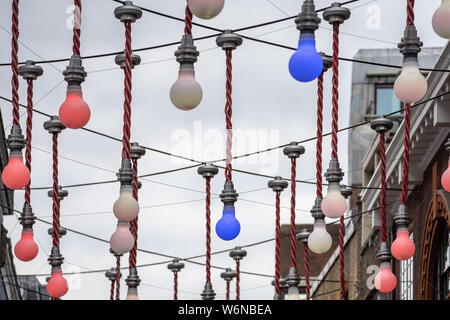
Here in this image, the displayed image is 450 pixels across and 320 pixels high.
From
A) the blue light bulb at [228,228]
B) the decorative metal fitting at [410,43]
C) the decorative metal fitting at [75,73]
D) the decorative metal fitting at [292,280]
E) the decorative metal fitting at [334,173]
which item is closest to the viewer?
the decorative metal fitting at [75,73]

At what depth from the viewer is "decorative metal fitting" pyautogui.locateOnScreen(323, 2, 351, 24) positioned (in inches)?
566

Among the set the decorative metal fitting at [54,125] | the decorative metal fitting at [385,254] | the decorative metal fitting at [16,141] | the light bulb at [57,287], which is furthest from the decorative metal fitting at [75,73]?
the decorative metal fitting at [385,254]

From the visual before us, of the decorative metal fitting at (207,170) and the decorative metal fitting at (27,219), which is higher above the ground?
the decorative metal fitting at (207,170)

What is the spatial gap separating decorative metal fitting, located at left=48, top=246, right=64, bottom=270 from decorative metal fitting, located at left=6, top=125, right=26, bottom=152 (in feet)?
5.60

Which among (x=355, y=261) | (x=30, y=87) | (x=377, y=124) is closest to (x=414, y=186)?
(x=355, y=261)

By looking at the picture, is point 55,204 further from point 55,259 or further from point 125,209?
point 125,209

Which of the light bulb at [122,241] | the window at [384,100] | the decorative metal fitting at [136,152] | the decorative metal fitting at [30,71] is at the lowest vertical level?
the light bulb at [122,241]

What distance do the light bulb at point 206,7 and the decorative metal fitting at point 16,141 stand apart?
3696 mm

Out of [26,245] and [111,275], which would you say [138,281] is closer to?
[26,245]

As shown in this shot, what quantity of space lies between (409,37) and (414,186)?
18670mm

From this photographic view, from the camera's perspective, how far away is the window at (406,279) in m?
32.0

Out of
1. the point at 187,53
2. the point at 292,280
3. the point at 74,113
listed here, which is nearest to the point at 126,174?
the point at 74,113

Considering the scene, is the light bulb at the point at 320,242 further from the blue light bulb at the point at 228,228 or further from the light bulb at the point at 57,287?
the light bulb at the point at 57,287

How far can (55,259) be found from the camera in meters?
15.5
